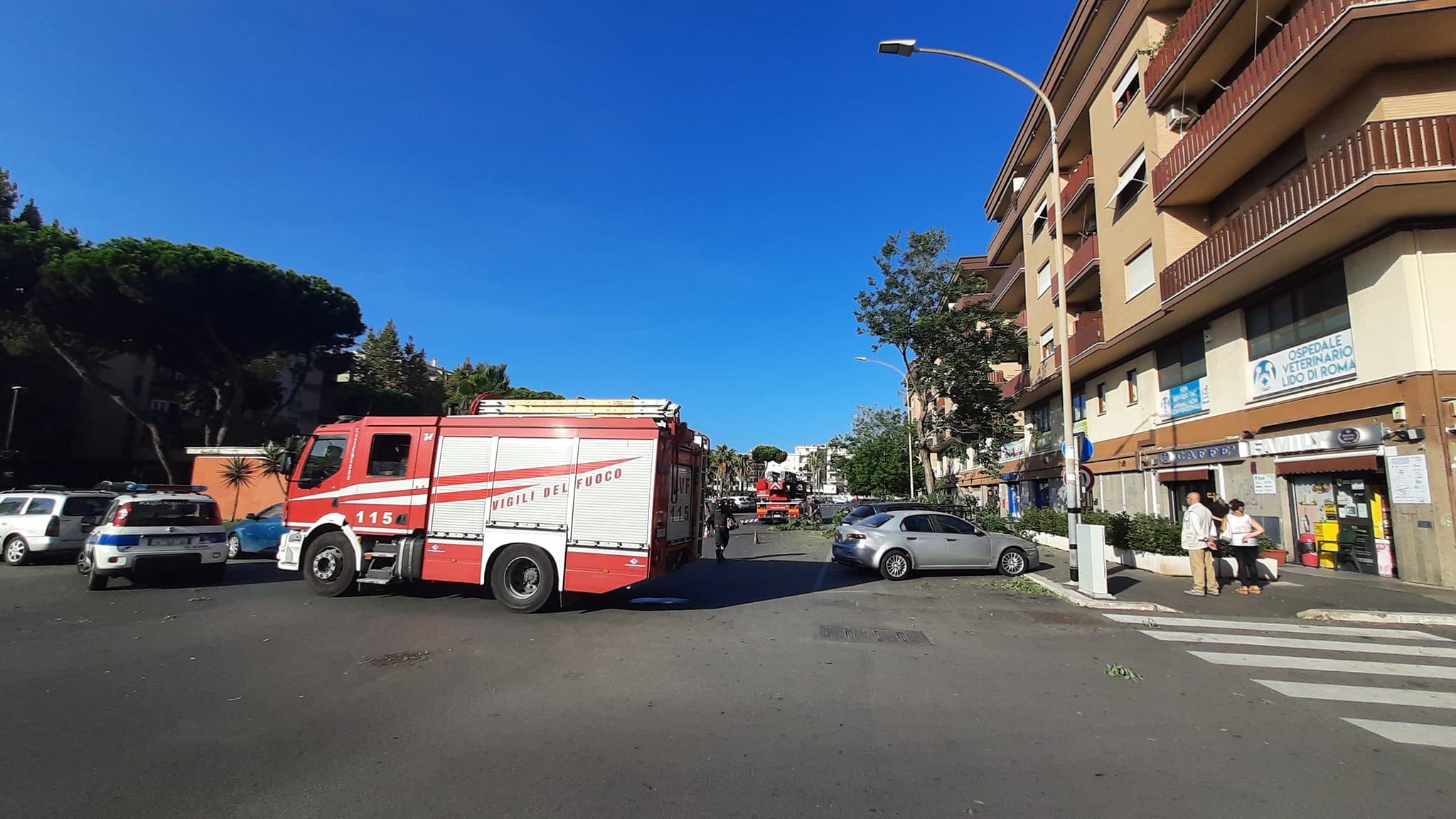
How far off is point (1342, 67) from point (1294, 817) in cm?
1454

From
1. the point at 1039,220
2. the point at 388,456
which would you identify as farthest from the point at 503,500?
the point at 1039,220

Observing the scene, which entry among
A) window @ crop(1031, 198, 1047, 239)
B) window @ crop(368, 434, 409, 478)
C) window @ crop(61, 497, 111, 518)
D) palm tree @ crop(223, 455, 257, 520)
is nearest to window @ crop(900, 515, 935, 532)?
window @ crop(368, 434, 409, 478)

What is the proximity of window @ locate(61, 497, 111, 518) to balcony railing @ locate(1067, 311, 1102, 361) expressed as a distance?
1046 inches

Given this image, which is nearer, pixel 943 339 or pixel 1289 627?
pixel 1289 627

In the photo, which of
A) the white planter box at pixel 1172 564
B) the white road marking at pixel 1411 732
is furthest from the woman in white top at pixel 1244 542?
the white road marking at pixel 1411 732

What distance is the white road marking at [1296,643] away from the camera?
7.66 m

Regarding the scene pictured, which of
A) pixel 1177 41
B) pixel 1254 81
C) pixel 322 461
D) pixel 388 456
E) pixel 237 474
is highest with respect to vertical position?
→ pixel 1177 41

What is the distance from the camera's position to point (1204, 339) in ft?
57.9

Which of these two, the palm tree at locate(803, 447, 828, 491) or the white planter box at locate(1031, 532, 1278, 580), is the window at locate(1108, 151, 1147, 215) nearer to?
the white planter box at locate(1031, 532, 1278, 580)

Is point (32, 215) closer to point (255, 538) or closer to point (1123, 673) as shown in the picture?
point (255, 538)

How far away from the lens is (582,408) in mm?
10344

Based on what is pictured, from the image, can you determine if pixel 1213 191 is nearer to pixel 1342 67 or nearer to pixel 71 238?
pixel 1342 67

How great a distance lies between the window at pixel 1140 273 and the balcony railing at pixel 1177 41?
4264mm

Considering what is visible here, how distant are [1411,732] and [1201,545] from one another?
6.95 m
